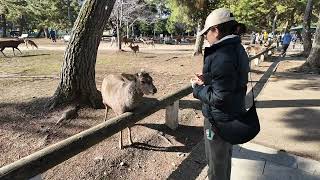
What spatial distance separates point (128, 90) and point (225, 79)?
2398 millimetres

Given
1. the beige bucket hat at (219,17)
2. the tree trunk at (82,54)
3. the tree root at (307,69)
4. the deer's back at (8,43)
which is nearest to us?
the beige bucket hat at (219,17)

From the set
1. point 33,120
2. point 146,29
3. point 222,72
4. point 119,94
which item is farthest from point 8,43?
point 146,29

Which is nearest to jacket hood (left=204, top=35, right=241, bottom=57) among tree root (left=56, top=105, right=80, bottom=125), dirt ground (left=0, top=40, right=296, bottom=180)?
dirt ground (left=0, top=40, right=296, bottom=180)

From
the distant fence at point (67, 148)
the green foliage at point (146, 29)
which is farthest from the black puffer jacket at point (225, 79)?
the green foliage at point (146, 29)

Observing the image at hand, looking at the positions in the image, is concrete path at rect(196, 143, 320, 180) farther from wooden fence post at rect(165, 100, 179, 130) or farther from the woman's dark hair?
the woman's dark hair

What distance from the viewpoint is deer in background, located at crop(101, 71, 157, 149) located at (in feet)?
16.2

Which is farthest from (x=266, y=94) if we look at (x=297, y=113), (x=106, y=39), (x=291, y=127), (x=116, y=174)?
(x=106, y=39)

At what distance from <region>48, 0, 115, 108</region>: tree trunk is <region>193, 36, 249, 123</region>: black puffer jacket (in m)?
4.31

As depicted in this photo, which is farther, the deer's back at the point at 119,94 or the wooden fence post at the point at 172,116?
the wooden fence post at the point at 172,116

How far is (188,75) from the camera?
13.2 metres

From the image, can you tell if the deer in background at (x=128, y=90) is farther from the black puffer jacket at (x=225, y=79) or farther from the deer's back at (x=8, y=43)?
the deer's back at (x=8, y=43)

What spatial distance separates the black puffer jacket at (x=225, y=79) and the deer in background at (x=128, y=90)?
73.0 inches

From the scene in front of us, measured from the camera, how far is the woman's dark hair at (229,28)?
3.05 metres

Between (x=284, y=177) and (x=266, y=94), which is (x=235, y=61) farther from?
(x=266, y=94)
